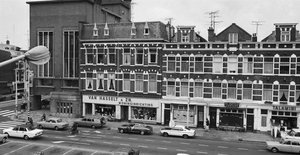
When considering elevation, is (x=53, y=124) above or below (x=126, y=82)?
below

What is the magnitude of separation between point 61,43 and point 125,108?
17.2 m

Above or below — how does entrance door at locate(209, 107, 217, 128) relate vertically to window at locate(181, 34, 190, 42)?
below

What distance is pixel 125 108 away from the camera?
45719mm

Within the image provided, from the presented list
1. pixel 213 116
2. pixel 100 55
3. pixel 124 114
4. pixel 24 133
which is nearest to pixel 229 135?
pixel 213 116

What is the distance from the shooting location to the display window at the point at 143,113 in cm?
4397

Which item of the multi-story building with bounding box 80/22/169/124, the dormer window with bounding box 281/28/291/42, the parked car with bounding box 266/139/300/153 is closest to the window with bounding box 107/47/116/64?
the multi-story building with bounding box 80/22/169/124

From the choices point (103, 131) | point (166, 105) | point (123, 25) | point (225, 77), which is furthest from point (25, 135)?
point (225, 77)

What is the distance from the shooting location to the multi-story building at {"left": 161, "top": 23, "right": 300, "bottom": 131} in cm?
3791

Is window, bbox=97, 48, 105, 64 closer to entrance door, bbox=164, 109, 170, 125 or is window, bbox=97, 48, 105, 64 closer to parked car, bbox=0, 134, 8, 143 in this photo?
entrance door, bbox=164, 109, 170, 125

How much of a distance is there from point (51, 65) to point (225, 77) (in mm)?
31474

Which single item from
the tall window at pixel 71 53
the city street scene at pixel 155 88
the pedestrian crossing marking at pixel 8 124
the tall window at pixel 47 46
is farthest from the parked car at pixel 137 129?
the tall window at pixel 47 46

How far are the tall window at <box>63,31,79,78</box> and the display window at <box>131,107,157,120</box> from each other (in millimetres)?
13222

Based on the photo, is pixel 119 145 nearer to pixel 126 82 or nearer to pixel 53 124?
pixel 53 124

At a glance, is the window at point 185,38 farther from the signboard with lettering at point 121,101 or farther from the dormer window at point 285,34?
the dormer window at point 285,34
